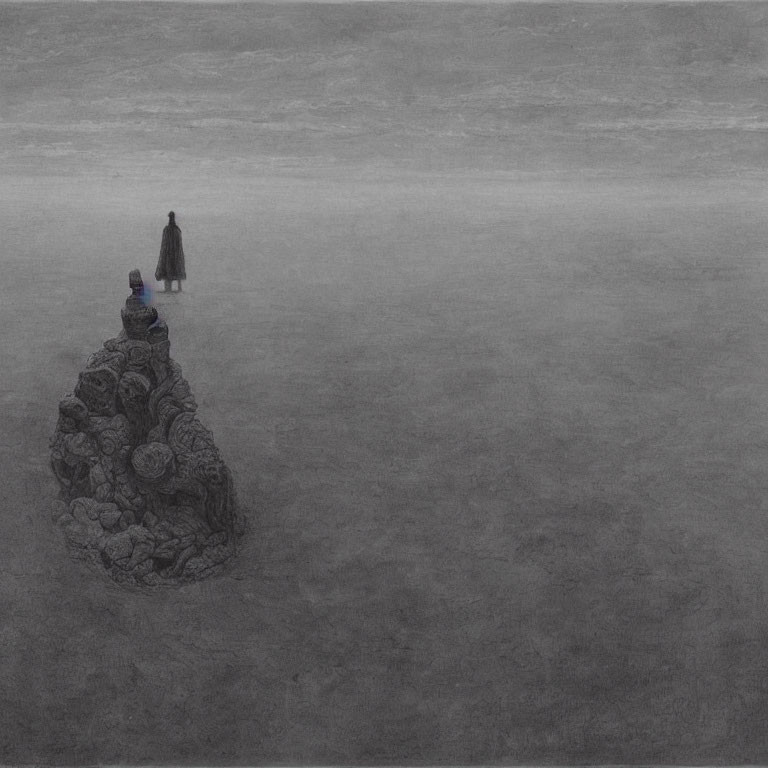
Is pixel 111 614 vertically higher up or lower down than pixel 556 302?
lower down

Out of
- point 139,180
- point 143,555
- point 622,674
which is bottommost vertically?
point 622,674

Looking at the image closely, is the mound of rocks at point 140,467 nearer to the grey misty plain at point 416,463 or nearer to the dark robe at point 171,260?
the grey misty plain at point 416,463

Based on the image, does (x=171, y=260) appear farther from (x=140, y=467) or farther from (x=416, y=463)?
(x=140, y=467)

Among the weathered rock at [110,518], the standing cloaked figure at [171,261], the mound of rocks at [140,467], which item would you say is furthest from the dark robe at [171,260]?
the weathered rock at [110,518]

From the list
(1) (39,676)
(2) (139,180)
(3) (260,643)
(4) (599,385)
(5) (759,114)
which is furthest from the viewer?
(5) (759,114)

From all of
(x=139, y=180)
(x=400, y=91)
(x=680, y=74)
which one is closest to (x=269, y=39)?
(x=400, y=91)

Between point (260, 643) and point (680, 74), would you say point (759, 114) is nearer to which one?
point (680, 74)

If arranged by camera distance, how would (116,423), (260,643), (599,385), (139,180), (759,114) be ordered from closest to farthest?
(260,643), (116,423), (599,385), (139,180), (759,114)

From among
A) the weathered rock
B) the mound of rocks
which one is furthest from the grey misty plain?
the weathered rock

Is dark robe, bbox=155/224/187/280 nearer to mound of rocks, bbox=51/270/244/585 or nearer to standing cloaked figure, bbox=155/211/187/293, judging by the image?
standing cloaked figure, bbox=155/211/187/293
